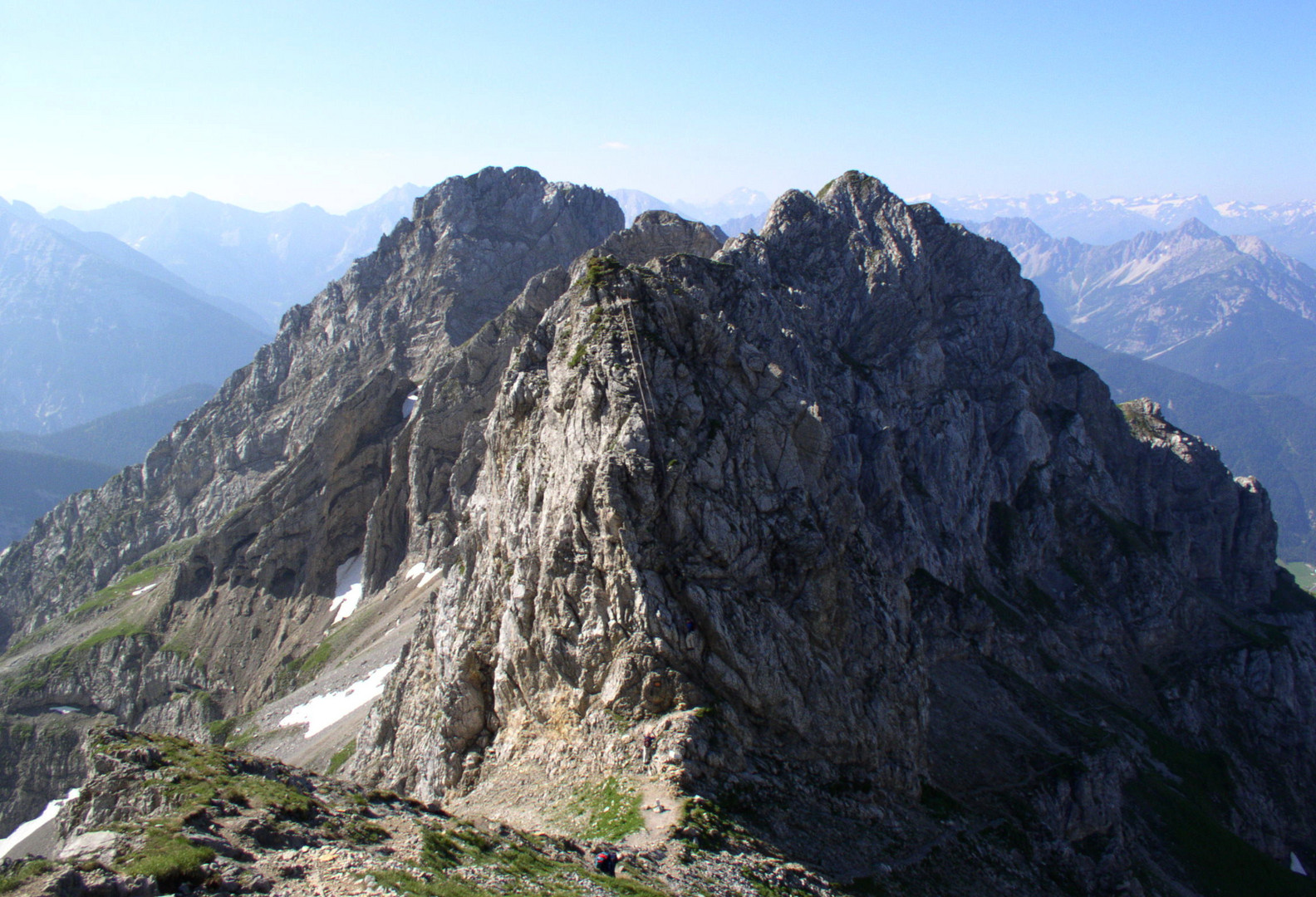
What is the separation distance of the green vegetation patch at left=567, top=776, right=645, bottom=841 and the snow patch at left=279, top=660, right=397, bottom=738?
166 feet

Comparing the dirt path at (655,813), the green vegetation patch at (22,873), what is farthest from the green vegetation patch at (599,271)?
the green vegetation patch at (22,873)

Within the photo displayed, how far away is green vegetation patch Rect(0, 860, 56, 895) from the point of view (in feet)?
54.3

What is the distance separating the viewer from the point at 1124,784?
6191cm

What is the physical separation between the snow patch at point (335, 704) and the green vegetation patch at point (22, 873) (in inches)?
2307

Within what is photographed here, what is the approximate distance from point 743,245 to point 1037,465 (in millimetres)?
44855

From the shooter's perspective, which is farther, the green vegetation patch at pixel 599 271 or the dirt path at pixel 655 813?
the green vegetation patch at pixel 599 271

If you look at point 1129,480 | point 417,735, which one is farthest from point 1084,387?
point 417,735

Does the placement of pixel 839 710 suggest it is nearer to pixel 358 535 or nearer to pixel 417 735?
pixel 417 735

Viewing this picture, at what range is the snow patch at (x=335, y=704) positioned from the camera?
245 feet

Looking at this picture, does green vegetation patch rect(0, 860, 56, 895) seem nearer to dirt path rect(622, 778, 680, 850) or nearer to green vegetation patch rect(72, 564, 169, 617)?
dirt path rect(622, 778, 680, 850)

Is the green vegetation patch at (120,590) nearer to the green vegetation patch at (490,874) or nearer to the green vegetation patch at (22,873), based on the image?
the green vegetation patch at (490,874)

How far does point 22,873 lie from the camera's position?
56.0 feet

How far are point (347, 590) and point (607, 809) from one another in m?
87.0

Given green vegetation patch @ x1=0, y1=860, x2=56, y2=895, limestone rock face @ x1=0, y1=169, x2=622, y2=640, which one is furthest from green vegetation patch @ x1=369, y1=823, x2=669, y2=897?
limestone rock face @ x1=0, y1=169, x2=622, y2=640
